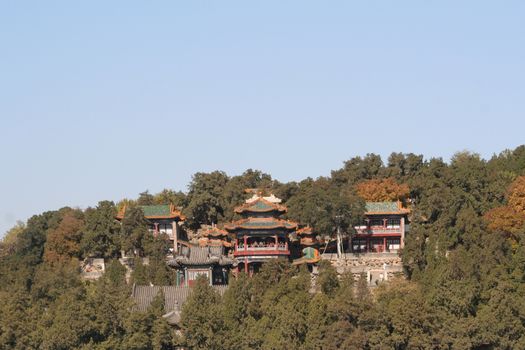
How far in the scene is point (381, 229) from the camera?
62875 mm

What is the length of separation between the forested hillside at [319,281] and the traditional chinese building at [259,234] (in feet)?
4.03

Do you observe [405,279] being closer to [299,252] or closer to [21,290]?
[299,252]

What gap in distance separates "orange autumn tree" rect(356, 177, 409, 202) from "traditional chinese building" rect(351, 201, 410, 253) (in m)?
1.71

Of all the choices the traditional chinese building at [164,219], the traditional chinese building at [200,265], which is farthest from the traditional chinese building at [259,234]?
the traditional chinese building at [164,219]

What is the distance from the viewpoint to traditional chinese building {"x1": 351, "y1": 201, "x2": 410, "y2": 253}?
2467 inches

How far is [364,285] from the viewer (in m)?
51.0

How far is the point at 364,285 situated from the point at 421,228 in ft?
28.6

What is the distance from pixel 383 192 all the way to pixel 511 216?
9.35 meters

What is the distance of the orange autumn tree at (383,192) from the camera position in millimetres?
64812

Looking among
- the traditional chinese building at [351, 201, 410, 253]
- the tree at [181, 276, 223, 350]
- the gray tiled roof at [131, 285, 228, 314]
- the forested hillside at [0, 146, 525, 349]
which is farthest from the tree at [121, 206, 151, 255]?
the tree at [181, 276, 223, 350]

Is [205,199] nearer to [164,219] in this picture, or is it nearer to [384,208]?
[164,219]

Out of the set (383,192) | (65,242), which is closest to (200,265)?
(65,242)

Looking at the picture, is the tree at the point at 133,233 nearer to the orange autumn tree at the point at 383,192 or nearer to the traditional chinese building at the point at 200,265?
the traditional chinese building at the point at 200,265

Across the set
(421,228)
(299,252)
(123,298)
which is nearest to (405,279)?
(421,228)
